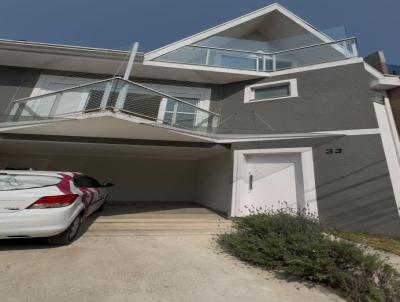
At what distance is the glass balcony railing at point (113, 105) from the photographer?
6.27m

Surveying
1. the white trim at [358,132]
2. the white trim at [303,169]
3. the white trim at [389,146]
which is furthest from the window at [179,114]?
the white trim at [389,146]

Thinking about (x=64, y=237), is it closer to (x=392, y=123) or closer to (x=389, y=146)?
(x=389, y=146)

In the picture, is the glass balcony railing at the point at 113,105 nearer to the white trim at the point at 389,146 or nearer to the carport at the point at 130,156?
the carport at the point at 130,156

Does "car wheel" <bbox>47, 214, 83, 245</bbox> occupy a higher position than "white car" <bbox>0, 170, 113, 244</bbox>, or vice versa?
"white car" <bbox>0, 170, 113, 244</bbox>

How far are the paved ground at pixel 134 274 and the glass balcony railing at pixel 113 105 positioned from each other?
11.2ft

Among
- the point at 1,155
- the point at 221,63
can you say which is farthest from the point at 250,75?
the point at 1,155

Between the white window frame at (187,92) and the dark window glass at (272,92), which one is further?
the white window frame at (187,92)

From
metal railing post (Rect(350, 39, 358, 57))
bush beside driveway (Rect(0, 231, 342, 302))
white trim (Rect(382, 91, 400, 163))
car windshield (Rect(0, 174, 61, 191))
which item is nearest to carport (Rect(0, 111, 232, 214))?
car windshield (Rect(0, 174, 61, 191))

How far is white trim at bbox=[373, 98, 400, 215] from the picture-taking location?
6699 millimetres

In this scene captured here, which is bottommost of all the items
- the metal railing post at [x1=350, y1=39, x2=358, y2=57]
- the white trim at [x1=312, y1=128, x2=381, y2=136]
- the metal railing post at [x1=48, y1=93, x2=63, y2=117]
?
the metal railing post at [x1=48, y1=93, x2=63, y2=117]

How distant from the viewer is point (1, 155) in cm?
1146

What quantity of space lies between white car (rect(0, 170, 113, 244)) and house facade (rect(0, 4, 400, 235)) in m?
2.27

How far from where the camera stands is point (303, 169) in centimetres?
770

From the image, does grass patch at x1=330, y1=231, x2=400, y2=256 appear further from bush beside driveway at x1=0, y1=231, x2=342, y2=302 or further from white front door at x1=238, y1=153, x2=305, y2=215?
bush beside driveway at x1=0, y1=231, x2=342, y2=302
